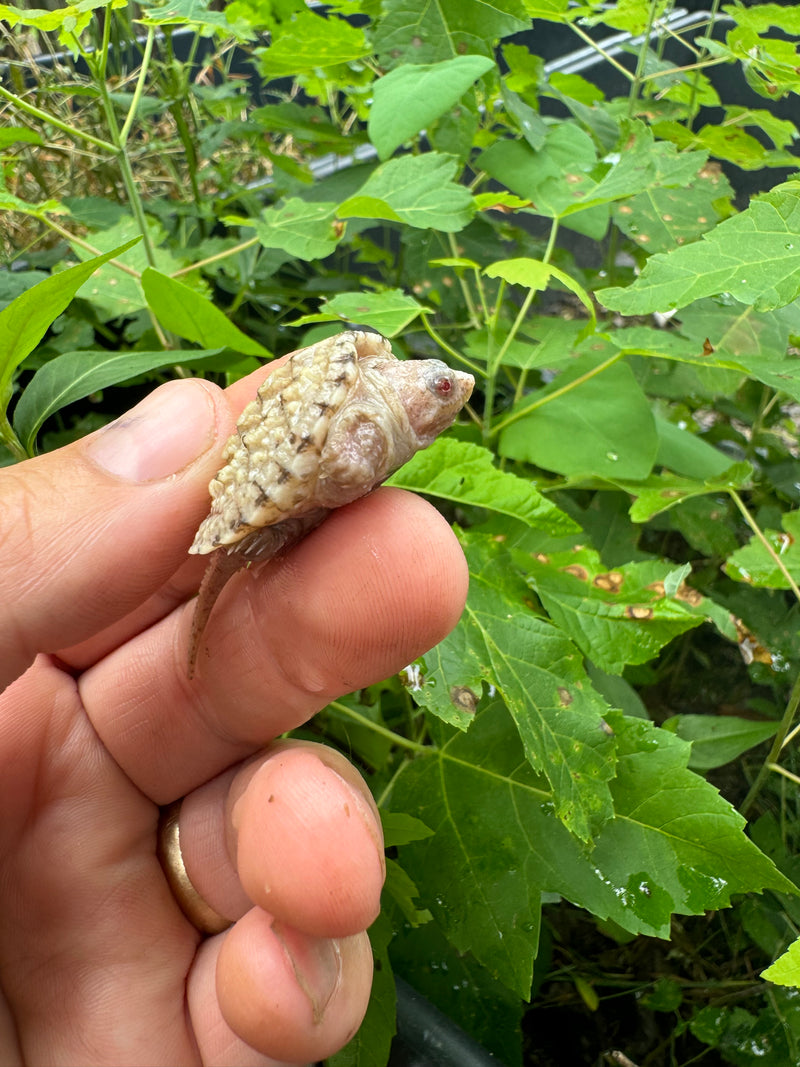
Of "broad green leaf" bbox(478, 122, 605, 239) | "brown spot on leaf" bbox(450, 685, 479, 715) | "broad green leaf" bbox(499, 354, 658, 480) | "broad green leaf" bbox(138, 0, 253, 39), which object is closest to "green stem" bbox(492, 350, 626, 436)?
"broad green leaf" bbox(499, 354, 658, 480)

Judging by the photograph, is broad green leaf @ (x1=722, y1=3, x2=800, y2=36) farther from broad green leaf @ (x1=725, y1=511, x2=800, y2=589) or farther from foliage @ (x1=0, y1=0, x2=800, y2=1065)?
broad green leaf @ (x1=725, y1=511, x2=800, y2=589)

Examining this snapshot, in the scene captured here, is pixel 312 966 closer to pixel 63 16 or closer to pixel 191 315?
pixel 191 315

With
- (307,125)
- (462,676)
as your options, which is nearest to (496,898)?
(462,676)

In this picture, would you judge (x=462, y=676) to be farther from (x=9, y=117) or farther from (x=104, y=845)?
(x=9, y=117)

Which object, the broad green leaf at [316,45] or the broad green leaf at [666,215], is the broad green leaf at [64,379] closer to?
the broad green leaf at [316,45]

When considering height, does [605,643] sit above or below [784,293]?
below

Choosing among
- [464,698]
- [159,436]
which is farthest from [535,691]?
[159,436]
